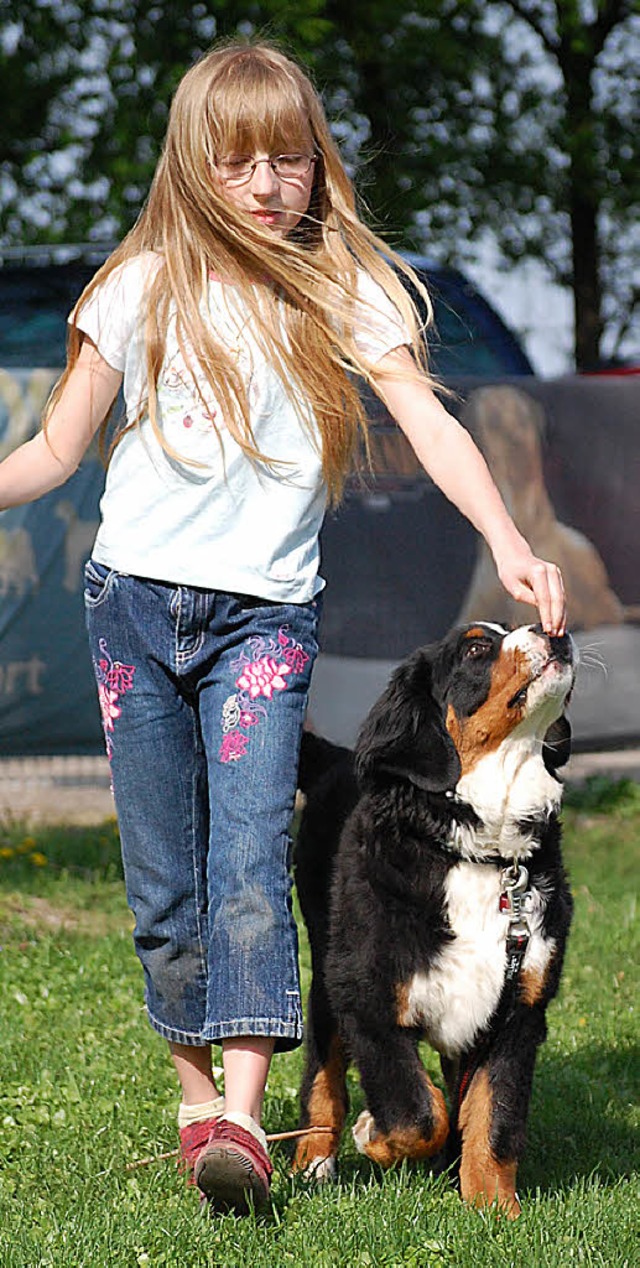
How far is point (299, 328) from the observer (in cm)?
330

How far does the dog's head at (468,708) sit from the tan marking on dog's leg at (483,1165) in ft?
2.17

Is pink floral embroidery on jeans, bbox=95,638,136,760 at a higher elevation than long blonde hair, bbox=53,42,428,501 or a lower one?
lower

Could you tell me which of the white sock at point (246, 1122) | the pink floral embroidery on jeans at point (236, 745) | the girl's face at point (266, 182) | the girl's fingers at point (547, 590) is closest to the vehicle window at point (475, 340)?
the girl's face at point (266, 182)

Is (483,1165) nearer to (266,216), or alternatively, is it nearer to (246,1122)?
(246,1122)

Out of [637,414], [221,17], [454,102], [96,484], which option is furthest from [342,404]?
→ [454,102]

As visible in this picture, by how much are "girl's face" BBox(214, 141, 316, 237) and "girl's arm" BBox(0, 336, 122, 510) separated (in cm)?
43

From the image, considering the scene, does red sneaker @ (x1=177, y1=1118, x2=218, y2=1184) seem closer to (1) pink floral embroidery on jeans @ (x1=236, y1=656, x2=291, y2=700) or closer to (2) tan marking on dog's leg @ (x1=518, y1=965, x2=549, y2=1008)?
(2) tan marking on dog's leg @ (x1=518, y1=965, x2=549, y2=1008)

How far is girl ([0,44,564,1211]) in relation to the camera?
3.21m

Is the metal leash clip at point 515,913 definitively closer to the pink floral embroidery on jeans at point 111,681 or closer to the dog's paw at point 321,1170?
the dog's paw at point 321,1170

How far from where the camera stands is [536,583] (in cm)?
295

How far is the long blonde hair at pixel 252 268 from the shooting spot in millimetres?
3238

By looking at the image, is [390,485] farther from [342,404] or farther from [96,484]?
[342,404]

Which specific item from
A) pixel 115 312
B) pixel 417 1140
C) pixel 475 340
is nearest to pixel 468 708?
pixel 417 1140

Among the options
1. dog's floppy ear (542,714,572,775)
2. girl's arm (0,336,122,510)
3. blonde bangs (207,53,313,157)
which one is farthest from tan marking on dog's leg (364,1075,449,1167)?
blonde bangs (207,53,313,157)
